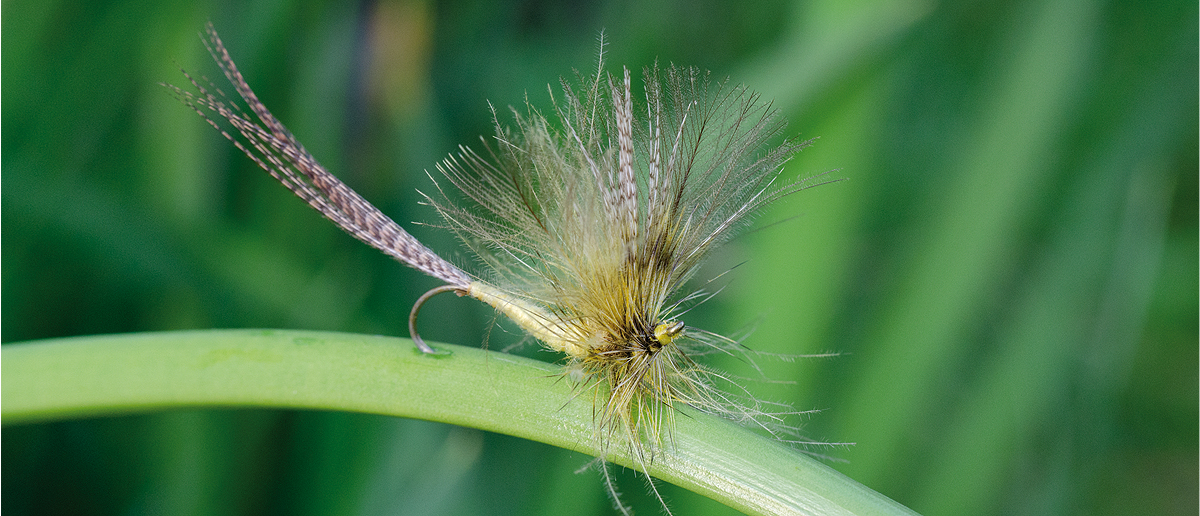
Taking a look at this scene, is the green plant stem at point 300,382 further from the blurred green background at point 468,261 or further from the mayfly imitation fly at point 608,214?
the blurred green background at point 468,261

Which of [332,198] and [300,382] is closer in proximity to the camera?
[300,382]

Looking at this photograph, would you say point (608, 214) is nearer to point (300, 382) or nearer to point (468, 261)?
point (300, 382)

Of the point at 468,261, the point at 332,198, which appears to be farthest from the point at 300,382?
the point at 468,261

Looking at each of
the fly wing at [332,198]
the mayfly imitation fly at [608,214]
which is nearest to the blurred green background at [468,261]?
the mayfly imitation fly at [608,214]

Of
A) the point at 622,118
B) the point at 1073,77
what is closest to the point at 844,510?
the point at 622,118

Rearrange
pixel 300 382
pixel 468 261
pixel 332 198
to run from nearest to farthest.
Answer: pixel 300 382 < pixel 332 198 < pixel 468 261

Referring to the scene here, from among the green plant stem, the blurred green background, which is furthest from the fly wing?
the blurred green background
